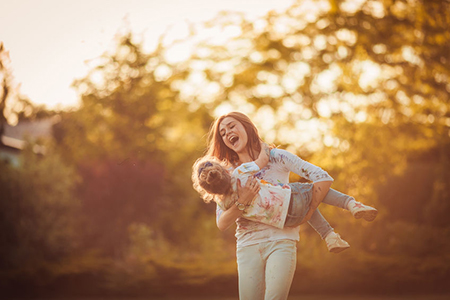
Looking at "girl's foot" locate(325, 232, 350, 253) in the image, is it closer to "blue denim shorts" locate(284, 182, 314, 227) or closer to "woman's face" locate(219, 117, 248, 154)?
"blue denim shorts" locate(284, 182, 314, 227)

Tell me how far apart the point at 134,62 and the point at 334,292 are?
299 inches

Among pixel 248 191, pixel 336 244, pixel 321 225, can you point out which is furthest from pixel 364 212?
pixel 248 191

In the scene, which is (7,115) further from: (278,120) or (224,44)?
(278,120)

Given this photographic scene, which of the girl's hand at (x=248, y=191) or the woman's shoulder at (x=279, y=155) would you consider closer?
the girl's hand at (x=248, y=191)

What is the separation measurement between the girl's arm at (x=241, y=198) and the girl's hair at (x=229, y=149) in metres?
0.31

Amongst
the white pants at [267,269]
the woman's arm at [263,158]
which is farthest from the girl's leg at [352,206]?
the woman's arm at [263,158]

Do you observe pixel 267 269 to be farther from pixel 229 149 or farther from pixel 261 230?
pixel 229 149

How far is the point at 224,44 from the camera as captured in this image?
13266 millimetres

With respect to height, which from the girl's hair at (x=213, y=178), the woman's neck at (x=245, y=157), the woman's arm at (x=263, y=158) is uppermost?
the woman's neck at (x=245, y=157)

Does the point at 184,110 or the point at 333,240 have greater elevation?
the point at 184,110

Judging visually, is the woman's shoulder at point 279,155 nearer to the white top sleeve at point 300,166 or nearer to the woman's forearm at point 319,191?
the white top sleeve at point 300,166

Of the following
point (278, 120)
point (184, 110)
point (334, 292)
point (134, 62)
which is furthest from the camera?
point (184, 110)

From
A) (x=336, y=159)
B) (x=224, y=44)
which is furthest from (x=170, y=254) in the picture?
(x=224, y=44)

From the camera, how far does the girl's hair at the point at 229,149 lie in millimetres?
3379
